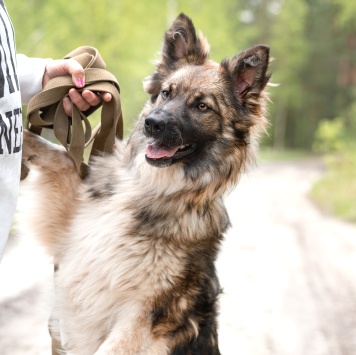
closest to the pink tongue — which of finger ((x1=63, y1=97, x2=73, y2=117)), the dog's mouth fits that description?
the dog's mouth

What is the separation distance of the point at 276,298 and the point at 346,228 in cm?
483

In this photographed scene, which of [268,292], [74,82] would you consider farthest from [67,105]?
[268,292]

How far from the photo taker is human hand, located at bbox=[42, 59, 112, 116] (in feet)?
10.9

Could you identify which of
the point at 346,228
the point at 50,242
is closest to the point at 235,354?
the point at 50,242

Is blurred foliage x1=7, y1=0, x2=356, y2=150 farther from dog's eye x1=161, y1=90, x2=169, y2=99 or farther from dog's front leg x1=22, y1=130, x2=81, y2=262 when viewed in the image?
dog's front leg x1=22, y1=130, x2=81, y2=262

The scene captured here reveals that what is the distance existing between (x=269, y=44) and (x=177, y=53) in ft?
8.61

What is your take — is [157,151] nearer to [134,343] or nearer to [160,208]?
[160,208]

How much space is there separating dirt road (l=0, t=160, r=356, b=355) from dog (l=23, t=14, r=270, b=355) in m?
0.35

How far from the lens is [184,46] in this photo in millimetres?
3934

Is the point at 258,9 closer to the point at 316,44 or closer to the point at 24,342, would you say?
the point at 316,44

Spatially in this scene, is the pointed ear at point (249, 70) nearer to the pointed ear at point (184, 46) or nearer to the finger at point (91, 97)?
the pointed ear at point (184, 46)

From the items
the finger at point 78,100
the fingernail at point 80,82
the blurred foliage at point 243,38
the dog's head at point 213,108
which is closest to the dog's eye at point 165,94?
the dog's head at point 213,108

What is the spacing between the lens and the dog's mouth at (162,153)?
11.6 ft

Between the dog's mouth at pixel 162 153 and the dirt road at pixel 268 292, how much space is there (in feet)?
1.90
